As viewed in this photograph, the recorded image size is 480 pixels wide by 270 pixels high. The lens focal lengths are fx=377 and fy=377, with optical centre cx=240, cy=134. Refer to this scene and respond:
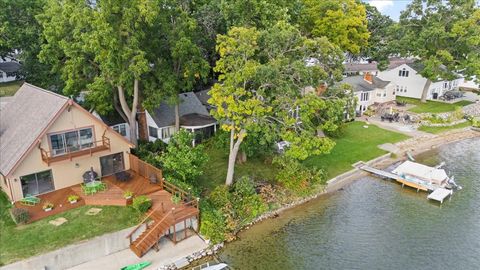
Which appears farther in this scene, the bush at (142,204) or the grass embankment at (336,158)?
the grass embankment at (336,158)

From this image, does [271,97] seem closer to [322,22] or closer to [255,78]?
[255,78]

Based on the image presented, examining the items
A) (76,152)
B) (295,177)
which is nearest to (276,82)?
(295,177)

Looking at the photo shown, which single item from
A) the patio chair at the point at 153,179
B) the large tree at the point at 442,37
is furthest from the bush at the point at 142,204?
the large tree at the point at 442,37

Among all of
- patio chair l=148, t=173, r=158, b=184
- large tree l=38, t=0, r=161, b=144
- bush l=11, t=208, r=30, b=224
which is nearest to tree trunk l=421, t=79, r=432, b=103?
large tree l=38, t=0, r=161, b=144

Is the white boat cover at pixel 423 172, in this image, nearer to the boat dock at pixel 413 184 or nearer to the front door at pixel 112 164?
the boat dock at pixel 413 184

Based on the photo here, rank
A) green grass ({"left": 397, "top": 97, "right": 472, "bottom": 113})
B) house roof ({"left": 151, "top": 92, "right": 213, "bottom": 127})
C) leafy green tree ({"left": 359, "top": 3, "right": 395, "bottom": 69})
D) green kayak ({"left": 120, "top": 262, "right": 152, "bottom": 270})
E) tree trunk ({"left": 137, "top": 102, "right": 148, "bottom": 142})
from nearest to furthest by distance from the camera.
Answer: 1. green kayak ({"left": 120, "top": 262, "right": 152, "bottom": 270})
2. house roof ({"left": 151, "top": 92, "right": 213, "bottom": 127})
3. tree trunk ({"left": 137, "top": 102, "right": 148, "bottom": 142})
4. green grass ({"left": 397, "top": 97, "right": 472, "bottom": 113})
5. leafy green tree ({"left": 359, "top": 3, "right": 395, "bottom": 69})

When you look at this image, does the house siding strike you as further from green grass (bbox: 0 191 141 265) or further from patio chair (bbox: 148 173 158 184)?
patio chair (bbox: 148 173 158 184)

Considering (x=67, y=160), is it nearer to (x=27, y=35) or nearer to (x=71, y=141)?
(x=71, y=141)
